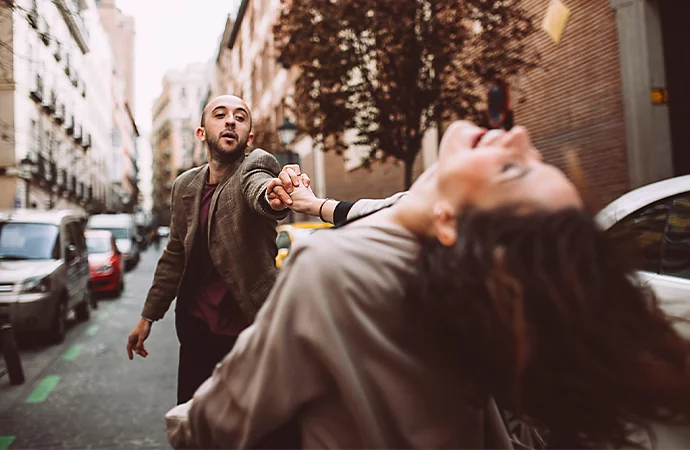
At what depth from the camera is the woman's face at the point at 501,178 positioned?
1.03m

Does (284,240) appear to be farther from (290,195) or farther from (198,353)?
(290,195)

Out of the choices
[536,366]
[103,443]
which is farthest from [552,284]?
[103,443]

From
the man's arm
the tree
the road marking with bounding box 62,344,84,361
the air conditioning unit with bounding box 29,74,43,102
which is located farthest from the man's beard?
the air conditioning unit with bounding box 29,74,43,102

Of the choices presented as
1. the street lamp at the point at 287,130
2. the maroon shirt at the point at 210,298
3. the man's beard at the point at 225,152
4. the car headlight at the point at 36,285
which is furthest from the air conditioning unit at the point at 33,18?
the street lamp at the point at 287,130

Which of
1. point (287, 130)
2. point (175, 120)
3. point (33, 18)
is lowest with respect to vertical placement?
point (33, 18)

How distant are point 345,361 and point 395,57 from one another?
35.0 ft

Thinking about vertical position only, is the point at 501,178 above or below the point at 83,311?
above

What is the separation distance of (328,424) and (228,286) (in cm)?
171

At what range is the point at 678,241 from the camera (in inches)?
125

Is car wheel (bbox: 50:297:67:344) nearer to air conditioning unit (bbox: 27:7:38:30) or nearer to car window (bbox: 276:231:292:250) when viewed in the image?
car window (bbox: 276:231:292:250)

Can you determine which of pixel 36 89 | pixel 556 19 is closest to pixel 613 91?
pixel 556 19

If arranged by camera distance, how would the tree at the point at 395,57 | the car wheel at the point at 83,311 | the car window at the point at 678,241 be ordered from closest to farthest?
1. the car window at the point at 678,241
2. the tree at the point at 395,57
3. the car wheel at the point at 83,311

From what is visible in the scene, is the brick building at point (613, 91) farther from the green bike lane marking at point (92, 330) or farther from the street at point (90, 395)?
the green bike lane marking at point (92, 330)

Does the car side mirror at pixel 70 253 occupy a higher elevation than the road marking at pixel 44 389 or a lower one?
higher
